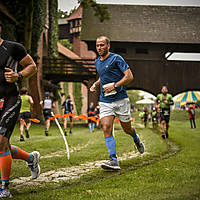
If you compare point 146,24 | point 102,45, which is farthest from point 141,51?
point 102,45

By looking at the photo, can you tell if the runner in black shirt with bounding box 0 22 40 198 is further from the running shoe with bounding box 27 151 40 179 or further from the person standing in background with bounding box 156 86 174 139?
the person standing in background with bounding box 156 86 174 139

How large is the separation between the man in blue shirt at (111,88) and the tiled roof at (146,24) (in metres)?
19.9

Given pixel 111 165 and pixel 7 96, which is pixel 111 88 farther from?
pixel 7 96

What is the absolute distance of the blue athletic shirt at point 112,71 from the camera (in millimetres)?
4797

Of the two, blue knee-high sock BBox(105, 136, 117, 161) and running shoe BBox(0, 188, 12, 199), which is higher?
blue knee-high sock BBox(105, 136, 117, 161)

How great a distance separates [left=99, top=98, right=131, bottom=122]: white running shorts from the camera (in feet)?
15.9

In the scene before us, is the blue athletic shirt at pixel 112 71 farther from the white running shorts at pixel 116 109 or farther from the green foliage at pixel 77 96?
the green foliage at pixel 77 96

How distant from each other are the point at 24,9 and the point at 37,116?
901 cm

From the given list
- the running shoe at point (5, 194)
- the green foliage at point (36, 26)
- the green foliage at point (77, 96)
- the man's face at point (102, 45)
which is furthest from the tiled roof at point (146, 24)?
the running shoe at point (5, 194)

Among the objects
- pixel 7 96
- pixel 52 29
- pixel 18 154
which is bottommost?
pixel 18 154

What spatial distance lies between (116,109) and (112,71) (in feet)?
2.06

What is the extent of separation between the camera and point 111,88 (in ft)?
15.4

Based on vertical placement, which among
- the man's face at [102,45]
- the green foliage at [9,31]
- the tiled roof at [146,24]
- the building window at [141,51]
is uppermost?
the tiled roof at [146,24]

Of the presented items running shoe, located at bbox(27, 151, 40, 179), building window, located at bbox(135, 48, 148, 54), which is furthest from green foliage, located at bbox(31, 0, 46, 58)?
running shoe, located at bbox(27, 151, 40, 179)
